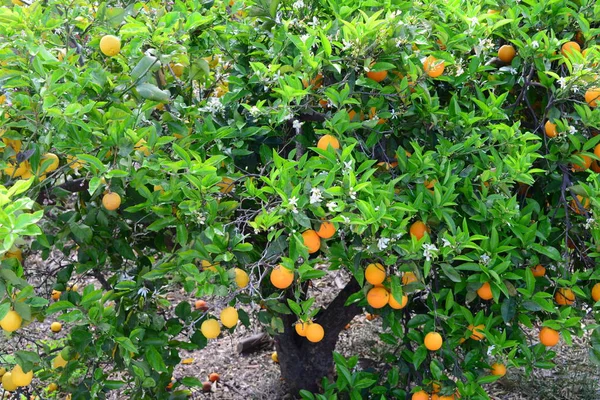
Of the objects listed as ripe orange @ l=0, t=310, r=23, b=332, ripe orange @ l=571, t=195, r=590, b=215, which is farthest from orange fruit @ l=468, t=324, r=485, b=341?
ripe orange @ l=0, t=310, r=23, b=332

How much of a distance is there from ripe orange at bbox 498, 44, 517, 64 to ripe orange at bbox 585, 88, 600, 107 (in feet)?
1.10

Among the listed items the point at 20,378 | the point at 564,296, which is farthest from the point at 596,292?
the point at 20,378

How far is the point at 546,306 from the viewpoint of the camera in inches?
80.0

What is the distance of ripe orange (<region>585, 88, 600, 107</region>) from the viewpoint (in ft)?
6.97

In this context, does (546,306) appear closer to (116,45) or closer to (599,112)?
(599,112)

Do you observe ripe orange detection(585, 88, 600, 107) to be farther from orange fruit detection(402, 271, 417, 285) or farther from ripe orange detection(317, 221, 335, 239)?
ripe orange detection(317, 221, 335, 239)

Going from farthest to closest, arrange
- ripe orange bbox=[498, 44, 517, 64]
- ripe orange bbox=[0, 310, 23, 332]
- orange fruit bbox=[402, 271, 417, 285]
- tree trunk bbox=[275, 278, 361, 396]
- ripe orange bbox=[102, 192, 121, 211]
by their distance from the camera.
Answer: tree trunk bbox=[275, 278, 361, 396], ripe orange bbox=[498, 44, 517, 64], orange fruit bbox=[402, 271, 417, 285], ripe orange bbox=[102, 192, 121, 211], ripe orange bbox=[0, 310, 23, 332]

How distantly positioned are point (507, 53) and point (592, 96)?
0.37 meters

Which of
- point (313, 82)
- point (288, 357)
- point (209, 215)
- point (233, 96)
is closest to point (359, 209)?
point (209, 215)

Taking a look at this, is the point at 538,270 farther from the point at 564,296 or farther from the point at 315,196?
the point at 315,196

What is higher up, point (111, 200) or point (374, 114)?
point (111, 200)

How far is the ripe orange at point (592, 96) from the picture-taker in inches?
83.6

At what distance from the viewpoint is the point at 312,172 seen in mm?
1873

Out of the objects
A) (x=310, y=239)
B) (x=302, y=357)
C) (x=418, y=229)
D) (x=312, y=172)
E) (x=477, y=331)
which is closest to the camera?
(x=310, y=239)
